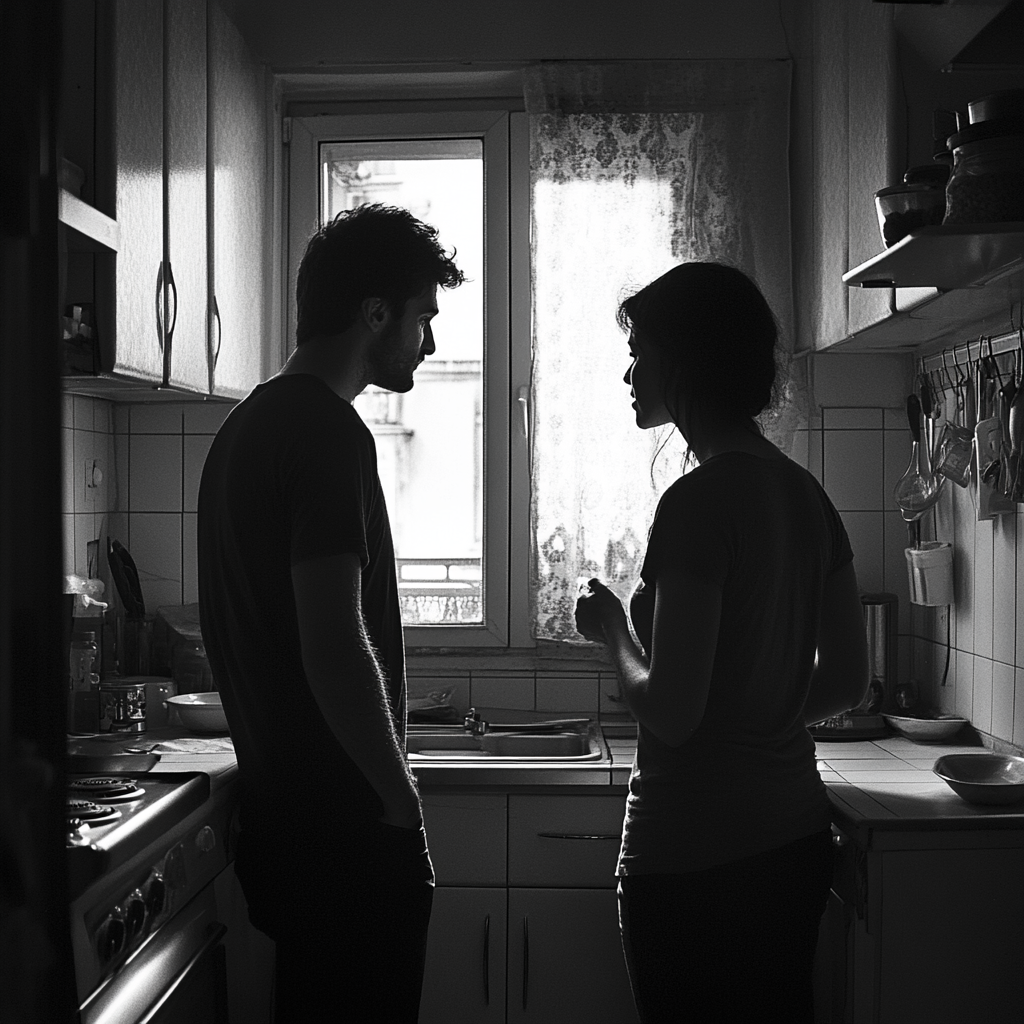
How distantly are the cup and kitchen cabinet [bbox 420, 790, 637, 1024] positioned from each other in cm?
78

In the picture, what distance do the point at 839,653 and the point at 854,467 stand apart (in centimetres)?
119

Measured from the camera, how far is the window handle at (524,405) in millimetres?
2719

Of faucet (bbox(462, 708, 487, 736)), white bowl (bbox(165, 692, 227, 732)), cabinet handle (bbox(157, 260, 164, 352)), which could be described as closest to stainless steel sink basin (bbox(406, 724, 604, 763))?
faucet (bbox(462, 708, 487, 736))

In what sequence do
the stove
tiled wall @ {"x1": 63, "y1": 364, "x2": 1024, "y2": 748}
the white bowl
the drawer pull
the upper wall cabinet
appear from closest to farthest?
the stove, the upper wall cabinet, the drawer pull, the white bowl, tiled wall @ {"x1": 63, "y1": 364, "x2": 1024, "y2": 748}

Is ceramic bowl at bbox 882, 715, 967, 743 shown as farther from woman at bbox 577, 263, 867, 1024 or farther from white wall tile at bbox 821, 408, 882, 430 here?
woman at bbox 577, 263, 867, 1024

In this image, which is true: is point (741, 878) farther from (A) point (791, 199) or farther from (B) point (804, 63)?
(B) point (804, 63)

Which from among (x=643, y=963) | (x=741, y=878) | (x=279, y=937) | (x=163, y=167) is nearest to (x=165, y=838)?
(x=279, y=937)

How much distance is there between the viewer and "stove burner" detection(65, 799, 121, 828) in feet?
4.75

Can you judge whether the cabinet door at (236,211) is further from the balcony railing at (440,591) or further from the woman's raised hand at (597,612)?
the woman's raised hand at (597,612)

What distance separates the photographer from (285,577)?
1.44 metres

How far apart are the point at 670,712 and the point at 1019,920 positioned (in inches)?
29.4

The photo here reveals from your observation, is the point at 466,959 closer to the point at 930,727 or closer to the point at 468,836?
the point at 468,836

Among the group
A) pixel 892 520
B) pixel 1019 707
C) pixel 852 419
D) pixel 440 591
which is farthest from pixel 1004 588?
pixel 440 591

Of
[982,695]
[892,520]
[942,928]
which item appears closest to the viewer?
[942,928]
